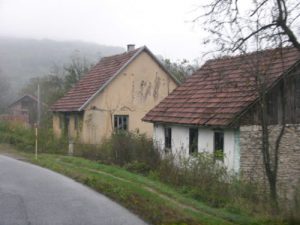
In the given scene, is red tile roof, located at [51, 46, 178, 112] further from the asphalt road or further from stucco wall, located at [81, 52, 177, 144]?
the asphalt road

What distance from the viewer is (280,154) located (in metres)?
20.8

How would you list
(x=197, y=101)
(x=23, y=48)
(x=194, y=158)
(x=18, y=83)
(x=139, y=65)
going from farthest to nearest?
(x=23, y=48) → (x=18, y=83) → (x=139, y=65) → (x=197, y=101) → (x=194, y=158)

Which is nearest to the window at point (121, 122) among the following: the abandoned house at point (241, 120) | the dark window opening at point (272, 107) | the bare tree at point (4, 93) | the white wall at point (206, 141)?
the white wall at point (206, 141)

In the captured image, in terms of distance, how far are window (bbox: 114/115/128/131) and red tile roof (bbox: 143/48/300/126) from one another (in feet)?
24.3

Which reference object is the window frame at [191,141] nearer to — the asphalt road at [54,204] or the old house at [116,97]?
the asphalt road at [54,204]

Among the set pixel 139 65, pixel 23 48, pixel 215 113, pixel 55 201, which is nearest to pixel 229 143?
pixel 215 113

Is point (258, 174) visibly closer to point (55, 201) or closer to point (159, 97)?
point (55, 201)

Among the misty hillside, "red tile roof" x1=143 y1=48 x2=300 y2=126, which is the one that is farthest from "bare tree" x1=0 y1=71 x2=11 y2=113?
"red tile roof" x1=143 y1=48 x2=300 y2=126

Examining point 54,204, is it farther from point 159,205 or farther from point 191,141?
point 191,141

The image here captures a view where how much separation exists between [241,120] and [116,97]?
50.7ft

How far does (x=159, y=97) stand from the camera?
36.5 meters

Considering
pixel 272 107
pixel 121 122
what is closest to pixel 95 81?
pixel 121 122

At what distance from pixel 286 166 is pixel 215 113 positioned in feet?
11.5

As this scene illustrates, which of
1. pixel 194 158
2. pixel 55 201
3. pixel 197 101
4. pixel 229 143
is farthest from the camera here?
pixel 197 101
